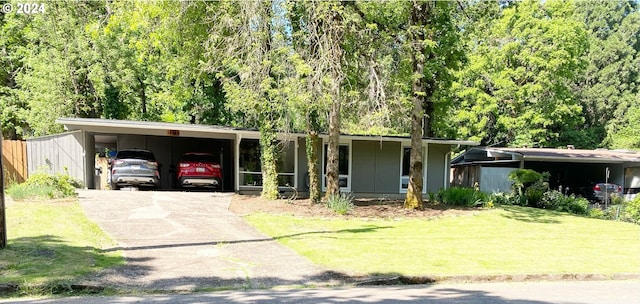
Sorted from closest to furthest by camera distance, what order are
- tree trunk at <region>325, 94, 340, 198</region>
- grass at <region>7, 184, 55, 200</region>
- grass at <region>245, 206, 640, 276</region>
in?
grass at <region>245, 206, 640, 276</region>
grass at <region>7, 184, 55, 200</region>
tree trunk at <region>325, 94, 340, 198</region>

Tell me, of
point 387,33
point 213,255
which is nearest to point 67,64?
point 387,33

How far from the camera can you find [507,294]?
604 cm

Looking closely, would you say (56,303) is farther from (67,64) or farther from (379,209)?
(67,64)

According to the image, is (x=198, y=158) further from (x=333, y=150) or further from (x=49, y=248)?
(x=49, y=248)

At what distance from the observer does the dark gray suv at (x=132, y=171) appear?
15375 mm

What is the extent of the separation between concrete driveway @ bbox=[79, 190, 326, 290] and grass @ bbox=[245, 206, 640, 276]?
0.68m

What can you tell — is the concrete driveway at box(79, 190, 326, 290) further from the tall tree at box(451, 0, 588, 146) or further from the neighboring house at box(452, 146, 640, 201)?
the tall tree at box(451, 0, 588, 146)

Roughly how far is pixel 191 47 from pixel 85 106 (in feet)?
45.9

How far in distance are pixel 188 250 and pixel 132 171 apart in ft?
29.2

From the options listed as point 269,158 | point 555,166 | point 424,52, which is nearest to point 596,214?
point 424,52

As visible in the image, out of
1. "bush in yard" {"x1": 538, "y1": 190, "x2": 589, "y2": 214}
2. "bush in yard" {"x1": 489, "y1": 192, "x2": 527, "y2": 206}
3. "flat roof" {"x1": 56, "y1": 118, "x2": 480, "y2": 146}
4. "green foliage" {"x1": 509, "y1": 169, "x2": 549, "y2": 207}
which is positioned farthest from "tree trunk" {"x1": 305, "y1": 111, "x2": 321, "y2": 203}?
"bush in yard" {"x1": 538, "y1": 190, "x2": 589, "y2": 214}

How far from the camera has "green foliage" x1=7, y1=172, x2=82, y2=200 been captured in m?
11.5

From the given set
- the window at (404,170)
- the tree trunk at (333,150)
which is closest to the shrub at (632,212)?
the window at (404,170)

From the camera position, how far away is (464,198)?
16.4 m
